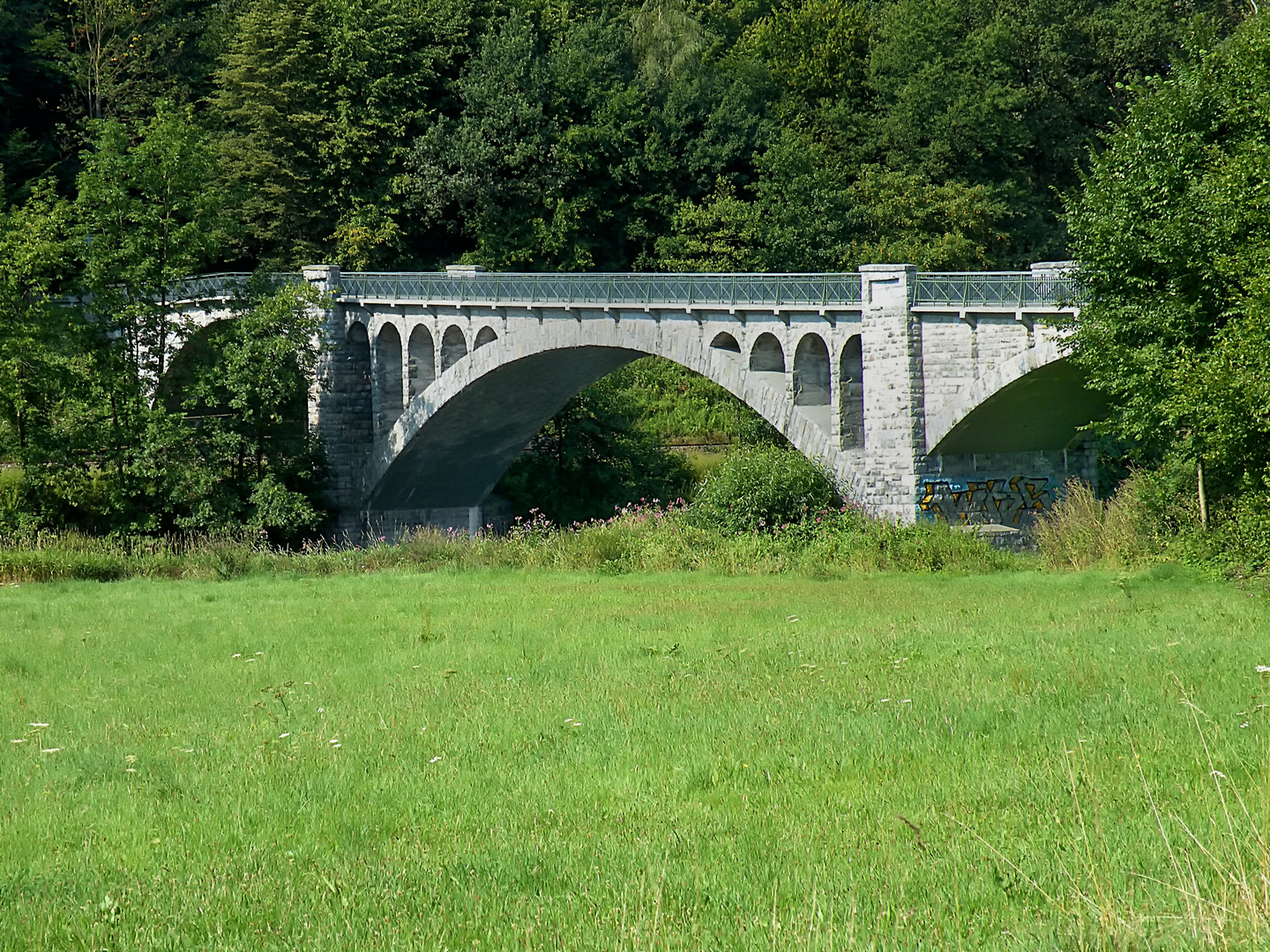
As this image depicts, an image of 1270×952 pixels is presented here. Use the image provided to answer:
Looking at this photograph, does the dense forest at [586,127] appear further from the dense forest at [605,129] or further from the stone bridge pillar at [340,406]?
the stone bridge pillar at [340,406]

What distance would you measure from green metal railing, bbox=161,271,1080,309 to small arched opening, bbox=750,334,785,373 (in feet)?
3.49

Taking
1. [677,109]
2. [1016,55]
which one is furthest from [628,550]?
[1016,55]

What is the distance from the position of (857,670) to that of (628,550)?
1466 centimetres

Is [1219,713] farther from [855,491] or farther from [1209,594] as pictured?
[855,491]

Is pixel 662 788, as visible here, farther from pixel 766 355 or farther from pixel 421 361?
pixel 421 361

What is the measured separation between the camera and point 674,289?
111 feet

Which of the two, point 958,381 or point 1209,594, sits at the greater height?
point 958,381

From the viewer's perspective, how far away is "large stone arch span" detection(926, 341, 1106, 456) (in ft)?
91.3

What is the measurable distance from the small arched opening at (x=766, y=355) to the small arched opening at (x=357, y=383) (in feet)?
46.6

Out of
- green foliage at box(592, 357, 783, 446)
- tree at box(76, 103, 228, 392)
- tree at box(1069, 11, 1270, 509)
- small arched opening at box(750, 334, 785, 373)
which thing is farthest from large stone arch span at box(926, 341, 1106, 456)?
tree at box(76, 103, 228, 392)

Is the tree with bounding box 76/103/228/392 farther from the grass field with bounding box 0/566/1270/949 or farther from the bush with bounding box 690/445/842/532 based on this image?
the grass field with bounding box 0/566/1270/949

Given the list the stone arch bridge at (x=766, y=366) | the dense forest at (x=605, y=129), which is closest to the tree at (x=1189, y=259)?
the stone arch bridge at (x=766, y=366)

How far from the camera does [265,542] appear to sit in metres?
33.3

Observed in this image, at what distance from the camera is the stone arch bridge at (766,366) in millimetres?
28703
